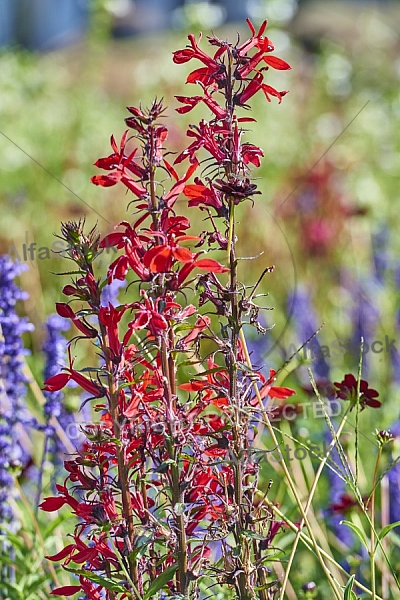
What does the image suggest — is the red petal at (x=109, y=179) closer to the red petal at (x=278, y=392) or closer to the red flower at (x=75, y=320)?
the red flower at (x=75, y=320)

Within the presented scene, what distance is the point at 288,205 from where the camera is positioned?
4922 mm

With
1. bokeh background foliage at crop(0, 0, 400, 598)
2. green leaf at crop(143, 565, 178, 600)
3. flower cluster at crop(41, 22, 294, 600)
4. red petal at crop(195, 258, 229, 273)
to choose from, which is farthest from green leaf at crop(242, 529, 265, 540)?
bokeh background foliage at crop(0, 0, 400, 598)

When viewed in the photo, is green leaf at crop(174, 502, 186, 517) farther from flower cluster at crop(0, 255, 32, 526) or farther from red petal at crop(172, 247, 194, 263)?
flower cluster at crop(0, 255, 32, 526)

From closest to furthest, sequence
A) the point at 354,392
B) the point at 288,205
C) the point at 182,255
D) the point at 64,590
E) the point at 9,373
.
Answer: the point at 182,255 → the point at 64,590 → the point at 354,392 → the point at 9,373 → the point at 288,205

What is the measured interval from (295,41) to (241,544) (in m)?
14.6

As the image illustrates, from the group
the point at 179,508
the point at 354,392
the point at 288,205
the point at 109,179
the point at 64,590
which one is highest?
the point at 288,205

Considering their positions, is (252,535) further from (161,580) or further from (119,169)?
(119,169)

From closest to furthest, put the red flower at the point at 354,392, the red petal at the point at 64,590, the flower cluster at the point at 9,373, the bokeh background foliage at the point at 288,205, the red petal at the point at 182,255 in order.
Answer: the red petal at the point at 182,255
the red petal at the point at 64,590
the red flower at the point at 354,392
the flower cluster at the point at 9,373
the bokeh background foliage at the point at 288,205

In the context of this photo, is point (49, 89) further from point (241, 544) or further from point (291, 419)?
point (241, 544)

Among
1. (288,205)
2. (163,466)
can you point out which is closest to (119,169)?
(163,466)

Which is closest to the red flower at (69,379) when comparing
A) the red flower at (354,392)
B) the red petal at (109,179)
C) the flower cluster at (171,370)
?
the flower cluster at (171,370)

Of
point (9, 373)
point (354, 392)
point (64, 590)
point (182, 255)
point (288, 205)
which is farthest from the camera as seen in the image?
point (288, 205)

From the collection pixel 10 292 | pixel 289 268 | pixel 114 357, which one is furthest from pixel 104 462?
pixel 289 268

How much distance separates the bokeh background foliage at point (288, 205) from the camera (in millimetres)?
2883
